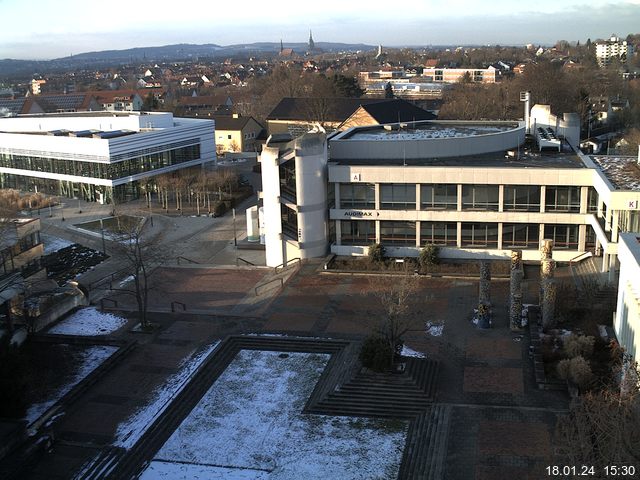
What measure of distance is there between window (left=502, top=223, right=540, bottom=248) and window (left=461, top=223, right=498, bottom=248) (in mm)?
585

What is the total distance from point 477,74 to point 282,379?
155013 mm

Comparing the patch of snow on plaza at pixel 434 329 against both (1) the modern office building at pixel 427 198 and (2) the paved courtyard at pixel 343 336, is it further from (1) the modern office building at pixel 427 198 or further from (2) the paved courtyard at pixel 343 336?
(1) the modern office building at pixel 427 198

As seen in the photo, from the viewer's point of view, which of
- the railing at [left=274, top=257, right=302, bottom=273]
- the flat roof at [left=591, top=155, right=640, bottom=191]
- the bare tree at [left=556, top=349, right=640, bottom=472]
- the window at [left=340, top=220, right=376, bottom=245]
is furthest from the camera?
the window at [left=340, top=220, right=376, bottom=245]

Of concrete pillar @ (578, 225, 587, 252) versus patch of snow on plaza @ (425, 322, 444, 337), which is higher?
concrete pillar @ (578, 225, 587, 252)

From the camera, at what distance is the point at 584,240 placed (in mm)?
35625

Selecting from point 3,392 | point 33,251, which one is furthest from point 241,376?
point 33,251

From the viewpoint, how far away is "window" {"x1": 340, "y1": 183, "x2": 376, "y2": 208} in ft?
124

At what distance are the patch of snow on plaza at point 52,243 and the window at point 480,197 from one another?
25.7 meters

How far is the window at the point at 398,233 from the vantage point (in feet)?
124

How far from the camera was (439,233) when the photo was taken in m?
37.4

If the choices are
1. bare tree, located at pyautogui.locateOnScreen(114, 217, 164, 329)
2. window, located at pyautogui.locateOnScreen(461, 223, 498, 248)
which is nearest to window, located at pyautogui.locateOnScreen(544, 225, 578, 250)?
window, located at pyautogui.locateOnScreen(461, 223, 498, 248)

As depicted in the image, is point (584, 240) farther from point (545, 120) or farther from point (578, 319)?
point (545, 120)

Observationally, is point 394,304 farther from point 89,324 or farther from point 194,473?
point 89,324

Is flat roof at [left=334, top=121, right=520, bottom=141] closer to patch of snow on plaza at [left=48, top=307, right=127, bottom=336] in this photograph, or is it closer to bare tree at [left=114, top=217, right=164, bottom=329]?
bare tree at [left=114, top=217, right=164, bottom=329]
